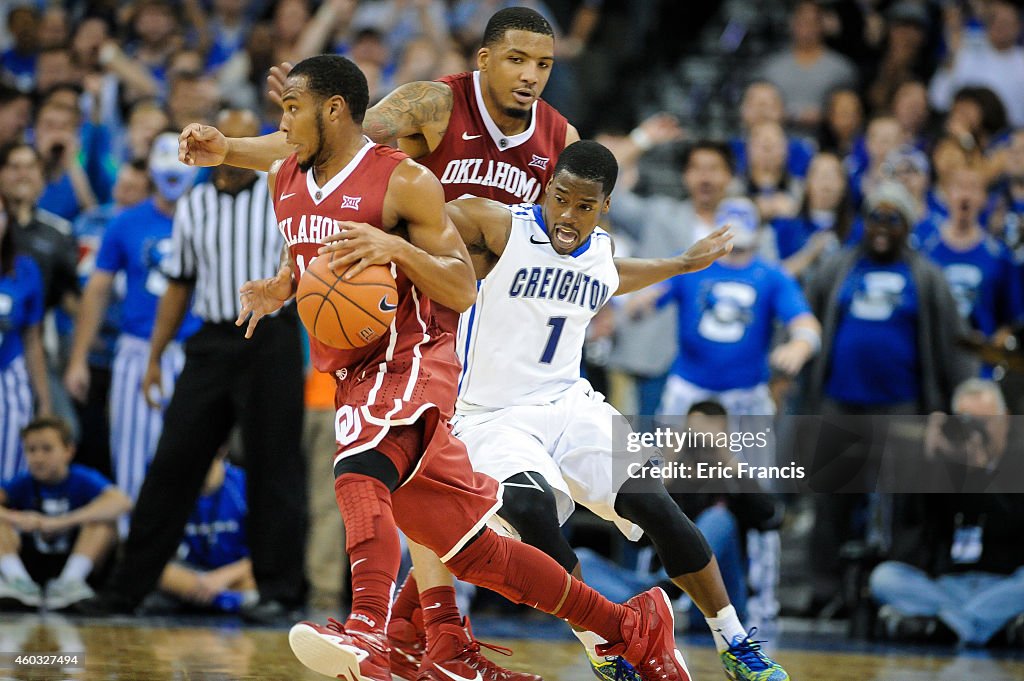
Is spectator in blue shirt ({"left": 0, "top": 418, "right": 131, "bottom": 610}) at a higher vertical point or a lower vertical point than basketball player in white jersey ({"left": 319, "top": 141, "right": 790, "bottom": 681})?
lower

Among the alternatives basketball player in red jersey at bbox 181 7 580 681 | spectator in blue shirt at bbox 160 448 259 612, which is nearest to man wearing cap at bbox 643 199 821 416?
spectator in blue shirt at bbox 160 448 259 612

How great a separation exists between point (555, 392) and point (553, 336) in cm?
22

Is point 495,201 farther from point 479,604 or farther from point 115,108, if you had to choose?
point 115,108

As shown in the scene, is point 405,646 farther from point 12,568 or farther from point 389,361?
point 12,568

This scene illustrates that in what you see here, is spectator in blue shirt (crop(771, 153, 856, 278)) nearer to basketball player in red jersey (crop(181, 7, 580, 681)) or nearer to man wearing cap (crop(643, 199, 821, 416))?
man wearing cap (crop(643, 199, 821, 416))

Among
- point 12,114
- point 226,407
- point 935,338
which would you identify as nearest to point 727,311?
point 935,338

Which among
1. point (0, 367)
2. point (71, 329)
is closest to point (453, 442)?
point (0, 367)

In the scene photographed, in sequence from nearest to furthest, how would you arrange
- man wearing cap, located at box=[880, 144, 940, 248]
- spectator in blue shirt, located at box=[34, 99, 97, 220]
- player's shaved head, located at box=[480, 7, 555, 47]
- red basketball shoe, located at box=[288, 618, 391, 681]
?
red basketball shoe, located at box=[288, 618, 391, 681]
player's shaved head, located at box=[480, 7, 555, 47]
man wearing cap, located at box=[880, 144, 940, 248]
spectator in blue shirt, located at box=[34, 99, 97, 220]

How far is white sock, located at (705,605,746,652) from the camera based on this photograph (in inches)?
227

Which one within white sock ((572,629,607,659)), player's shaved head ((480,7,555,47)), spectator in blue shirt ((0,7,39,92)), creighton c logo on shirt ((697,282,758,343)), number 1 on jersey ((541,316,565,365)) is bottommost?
white sock ((572,629,607,659))

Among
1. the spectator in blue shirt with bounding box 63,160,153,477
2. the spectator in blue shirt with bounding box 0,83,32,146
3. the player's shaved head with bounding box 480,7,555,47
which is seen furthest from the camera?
the spectator in blue shirt with bounding box 0,83,32,146

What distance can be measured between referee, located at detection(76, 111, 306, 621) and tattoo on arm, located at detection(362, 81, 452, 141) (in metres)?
2.52

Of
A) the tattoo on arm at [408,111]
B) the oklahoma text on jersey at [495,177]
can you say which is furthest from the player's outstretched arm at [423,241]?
the oklahoma text on jersey at [495,177]

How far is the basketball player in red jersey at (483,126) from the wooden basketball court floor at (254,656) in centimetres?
77
